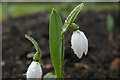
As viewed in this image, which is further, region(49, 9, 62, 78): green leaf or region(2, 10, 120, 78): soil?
region(2, 10, 120, 78): soil

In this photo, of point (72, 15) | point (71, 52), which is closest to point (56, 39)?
point (72, 15)

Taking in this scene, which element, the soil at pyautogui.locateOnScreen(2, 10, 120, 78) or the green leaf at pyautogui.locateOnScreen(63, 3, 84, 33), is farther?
the soil at pyautogui.locateOnScreen(2, 10, 120, 78)

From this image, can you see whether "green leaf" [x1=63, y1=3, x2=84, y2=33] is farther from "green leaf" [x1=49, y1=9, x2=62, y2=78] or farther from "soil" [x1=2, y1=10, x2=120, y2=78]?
"soil" [x1=2, y1=10, x2=120, y2=78]

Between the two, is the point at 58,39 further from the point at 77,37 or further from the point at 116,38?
the point at 116,38

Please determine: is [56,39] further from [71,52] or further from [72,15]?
[71,52]

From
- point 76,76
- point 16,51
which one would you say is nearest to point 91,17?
point 16,51

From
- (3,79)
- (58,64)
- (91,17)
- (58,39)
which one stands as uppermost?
(91,17)

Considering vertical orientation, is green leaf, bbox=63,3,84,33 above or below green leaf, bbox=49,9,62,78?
above

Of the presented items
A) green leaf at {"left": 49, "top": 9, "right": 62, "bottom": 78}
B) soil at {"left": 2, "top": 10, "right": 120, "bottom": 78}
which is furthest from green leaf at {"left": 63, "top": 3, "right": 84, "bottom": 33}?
soil at {"left": 2, "top": 10, "right": 120, "bottom": 78}
